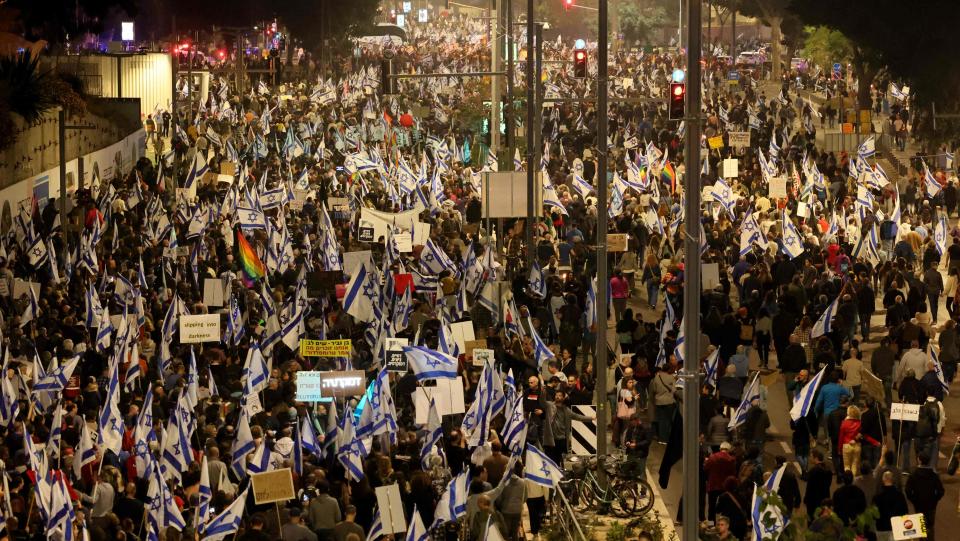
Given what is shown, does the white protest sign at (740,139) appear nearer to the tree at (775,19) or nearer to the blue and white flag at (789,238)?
the blue and white flag at (789,238)

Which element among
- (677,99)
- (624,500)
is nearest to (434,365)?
(624,500)

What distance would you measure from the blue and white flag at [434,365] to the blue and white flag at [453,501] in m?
3.54

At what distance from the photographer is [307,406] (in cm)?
2255

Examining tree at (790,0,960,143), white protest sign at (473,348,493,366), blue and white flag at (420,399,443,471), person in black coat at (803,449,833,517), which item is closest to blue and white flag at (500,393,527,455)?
blue and white flag at (420,399,443,471)

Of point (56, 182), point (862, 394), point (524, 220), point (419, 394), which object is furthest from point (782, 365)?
point (56, 182)

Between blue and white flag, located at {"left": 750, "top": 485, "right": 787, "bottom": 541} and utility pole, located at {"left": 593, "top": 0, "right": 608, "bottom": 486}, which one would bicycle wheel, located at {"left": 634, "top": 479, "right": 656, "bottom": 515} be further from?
blue and white flag, located at {"left": 750, "top": 485, "right": 787, "bottom": 541}

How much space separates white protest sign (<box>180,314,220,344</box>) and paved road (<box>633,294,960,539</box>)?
18.1 feet

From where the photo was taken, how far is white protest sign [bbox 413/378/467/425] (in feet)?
71.8

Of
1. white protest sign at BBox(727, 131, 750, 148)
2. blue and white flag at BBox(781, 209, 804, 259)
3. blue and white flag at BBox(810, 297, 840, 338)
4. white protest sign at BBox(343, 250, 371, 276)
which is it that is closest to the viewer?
blue and white flag at BBox(810, 297, 840, 338)

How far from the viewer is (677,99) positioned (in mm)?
17266

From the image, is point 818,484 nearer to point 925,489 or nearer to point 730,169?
point 925,489

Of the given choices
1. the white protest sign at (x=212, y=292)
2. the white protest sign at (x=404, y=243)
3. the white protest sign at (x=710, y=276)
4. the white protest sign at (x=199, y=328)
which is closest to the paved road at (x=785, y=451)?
the white protest sign at (x=710, y=276)

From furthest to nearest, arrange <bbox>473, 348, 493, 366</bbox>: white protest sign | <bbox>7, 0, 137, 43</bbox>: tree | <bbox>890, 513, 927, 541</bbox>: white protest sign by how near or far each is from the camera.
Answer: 1. <bbox>7, 0, 137, 43</bbox>: tree
2. <bbox>473, 348, 493, 366</bbox>: white protest sign
3. <bbox>890, 513, 927, 541</bbox>: white protest sign

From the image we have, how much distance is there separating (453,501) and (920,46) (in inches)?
1615
